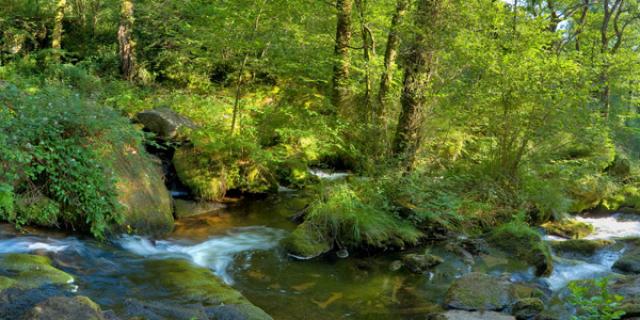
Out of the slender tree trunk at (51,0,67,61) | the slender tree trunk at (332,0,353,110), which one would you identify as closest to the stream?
the slender tree trunk at (332,0,353,110)

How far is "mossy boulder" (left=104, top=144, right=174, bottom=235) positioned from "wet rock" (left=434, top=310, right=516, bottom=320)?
467 cm

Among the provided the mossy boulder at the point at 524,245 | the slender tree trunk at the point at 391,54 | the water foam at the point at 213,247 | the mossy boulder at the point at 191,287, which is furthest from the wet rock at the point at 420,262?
the slender tree trunk at the point at 391,54

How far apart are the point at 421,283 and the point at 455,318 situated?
1386 mm

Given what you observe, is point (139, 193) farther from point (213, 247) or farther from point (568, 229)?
point (568, 229)

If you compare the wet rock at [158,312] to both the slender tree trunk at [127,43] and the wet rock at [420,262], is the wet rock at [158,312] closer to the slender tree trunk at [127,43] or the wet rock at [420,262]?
the wet rock at [420,262]

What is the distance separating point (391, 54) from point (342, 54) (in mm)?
1272

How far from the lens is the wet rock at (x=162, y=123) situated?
35.2 feet

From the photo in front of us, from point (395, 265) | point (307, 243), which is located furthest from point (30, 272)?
point (395, 265)

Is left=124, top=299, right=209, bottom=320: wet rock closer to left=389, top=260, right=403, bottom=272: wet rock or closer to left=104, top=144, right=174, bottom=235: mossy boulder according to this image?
left=104, top=144, right=174, bottom=235: mossy boulder

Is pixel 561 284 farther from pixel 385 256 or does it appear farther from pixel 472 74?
pixel 472 74

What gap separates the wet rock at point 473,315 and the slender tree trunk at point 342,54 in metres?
6.82

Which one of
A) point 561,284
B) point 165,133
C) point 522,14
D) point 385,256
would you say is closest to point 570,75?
point 522,14

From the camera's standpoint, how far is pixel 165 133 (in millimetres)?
10766

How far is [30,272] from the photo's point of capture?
5.40 metres
